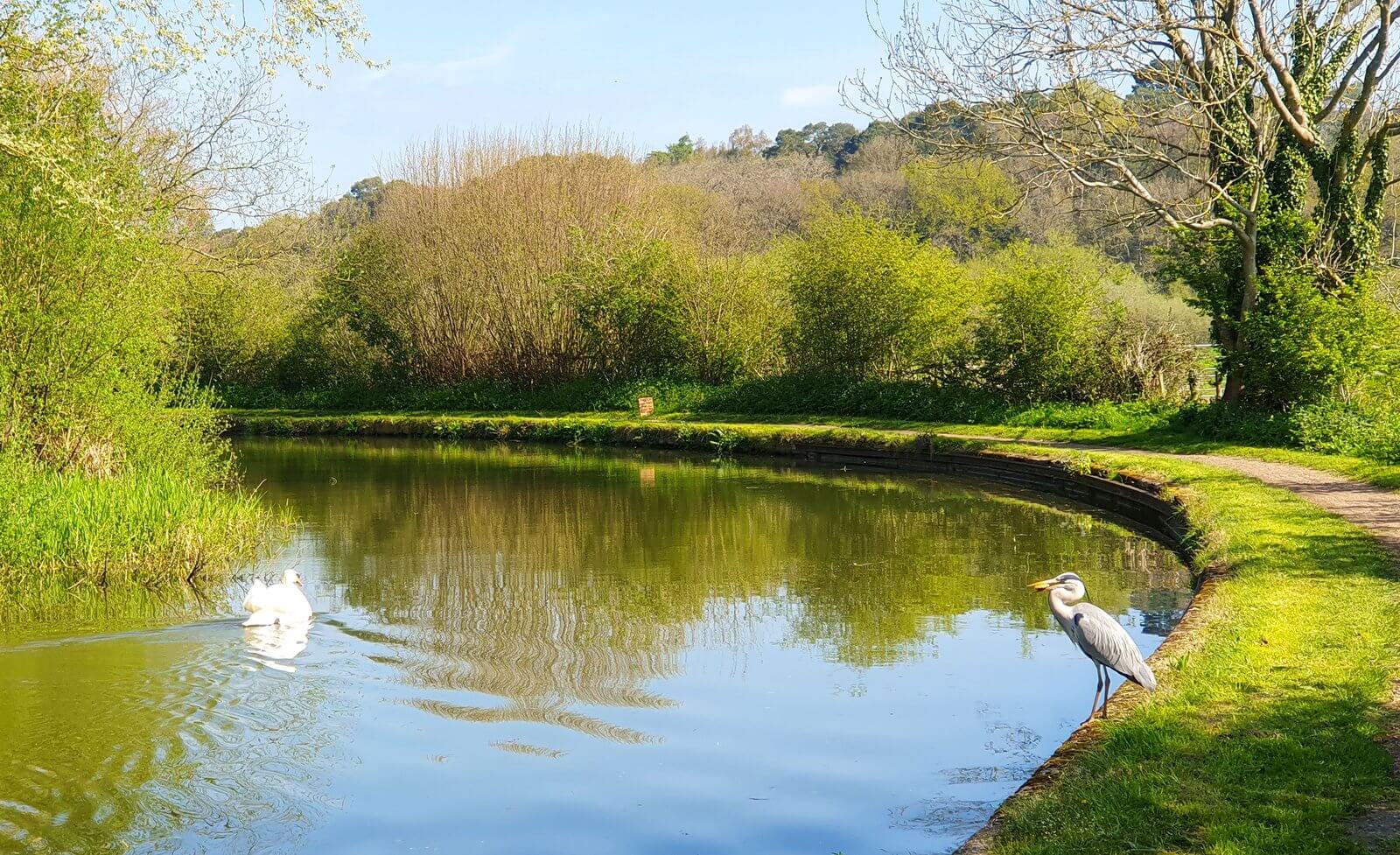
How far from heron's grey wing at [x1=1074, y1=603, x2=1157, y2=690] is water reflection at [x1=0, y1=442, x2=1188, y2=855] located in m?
0.82

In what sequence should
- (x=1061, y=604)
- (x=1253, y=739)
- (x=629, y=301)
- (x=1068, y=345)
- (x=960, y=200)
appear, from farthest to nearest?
(x=960, y=200), (x=629, y=301), (x=1068, y=345), (x=1061, y=604), (x=1253, y=739)

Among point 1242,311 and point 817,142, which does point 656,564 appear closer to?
point 1242,311

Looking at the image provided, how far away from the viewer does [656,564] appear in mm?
13344

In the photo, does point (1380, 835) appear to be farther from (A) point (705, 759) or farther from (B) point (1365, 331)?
(B) point (1365, 331)

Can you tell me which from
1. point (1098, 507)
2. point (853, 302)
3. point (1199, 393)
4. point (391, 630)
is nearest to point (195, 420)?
point (391, 630)

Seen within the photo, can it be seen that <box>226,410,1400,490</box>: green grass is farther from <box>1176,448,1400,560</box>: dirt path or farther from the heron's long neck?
the heron's long neck

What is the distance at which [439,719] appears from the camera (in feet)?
26.1

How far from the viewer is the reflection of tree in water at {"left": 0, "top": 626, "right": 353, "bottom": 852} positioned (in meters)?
6.25

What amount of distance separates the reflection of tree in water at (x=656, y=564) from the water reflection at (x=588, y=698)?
0.05 m

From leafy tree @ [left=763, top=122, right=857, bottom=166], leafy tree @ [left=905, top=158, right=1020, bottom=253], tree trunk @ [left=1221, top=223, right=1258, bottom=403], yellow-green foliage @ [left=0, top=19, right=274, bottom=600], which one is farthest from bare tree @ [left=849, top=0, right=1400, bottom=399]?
leafy tree @ [left=763, top=122, right=857, bottom=166]

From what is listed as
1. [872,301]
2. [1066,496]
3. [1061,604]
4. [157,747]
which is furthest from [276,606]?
[872,301]

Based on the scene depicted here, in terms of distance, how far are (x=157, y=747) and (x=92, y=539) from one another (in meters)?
4.78

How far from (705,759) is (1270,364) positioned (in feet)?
45.2

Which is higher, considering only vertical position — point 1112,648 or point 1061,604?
point 1061,604
